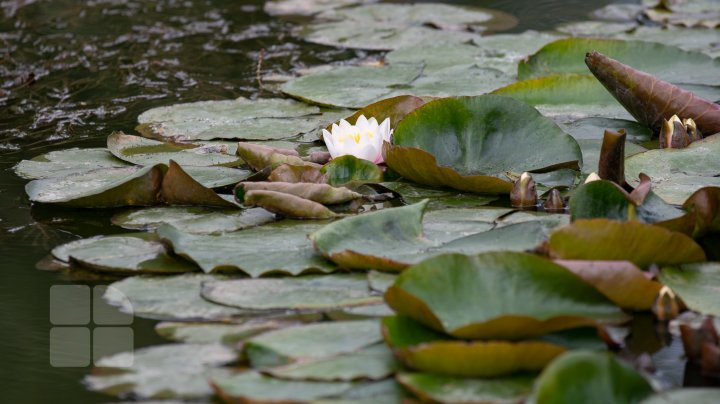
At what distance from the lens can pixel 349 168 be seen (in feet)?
6.72

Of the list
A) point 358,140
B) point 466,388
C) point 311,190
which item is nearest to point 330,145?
point 358,140

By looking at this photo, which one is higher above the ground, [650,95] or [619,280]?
[650,95]

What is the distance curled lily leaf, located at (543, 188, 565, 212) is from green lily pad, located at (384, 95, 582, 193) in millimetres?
157

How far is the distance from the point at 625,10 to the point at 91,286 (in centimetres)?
338

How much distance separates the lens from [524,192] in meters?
1.88

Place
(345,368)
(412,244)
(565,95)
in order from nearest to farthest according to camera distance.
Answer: (345,368) → (412,244) → (565,95)

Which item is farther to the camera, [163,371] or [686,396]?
[163,371]

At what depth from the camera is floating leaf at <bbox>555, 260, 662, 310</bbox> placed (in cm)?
135

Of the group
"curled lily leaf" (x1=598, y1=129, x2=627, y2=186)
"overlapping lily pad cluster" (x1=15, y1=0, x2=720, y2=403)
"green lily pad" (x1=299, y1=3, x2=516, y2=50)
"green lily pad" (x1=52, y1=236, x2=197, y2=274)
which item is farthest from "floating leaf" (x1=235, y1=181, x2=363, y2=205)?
"green lily pad" (x1=299, y1=3, x2=516, y2=50)

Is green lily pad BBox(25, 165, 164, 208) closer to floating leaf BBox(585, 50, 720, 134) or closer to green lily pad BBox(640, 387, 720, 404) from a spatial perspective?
floating leaf BBox(585, 50, 720, 134)

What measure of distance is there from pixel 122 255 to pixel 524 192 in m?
0.77

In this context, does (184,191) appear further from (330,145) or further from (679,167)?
(679,167)

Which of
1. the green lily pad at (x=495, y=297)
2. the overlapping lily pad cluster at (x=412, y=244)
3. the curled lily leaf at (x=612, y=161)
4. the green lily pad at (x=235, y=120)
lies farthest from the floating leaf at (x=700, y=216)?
the green lily pad at (x=235, y=120)

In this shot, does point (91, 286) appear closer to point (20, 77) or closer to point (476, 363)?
point (476, 363)
